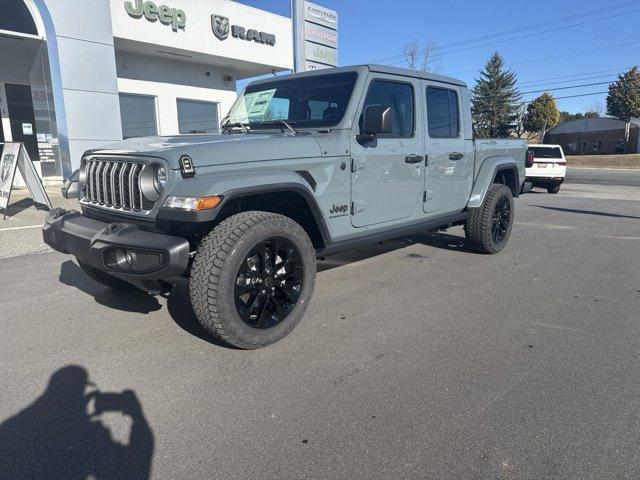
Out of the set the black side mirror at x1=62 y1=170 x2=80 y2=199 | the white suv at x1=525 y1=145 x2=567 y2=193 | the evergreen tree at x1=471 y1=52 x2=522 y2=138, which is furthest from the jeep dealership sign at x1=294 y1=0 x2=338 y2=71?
the evergreen tree at x1=471 y1=52 x2=522 y2=138

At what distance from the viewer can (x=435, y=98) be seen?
499 centimetres

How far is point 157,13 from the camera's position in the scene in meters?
12.5

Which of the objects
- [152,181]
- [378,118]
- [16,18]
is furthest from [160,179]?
[16,18]

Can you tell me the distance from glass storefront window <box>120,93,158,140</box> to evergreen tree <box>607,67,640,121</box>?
61.2 meters

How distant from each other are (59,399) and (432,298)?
10.1 feet

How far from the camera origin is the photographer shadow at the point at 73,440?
215cm

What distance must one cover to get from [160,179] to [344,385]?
1.72m

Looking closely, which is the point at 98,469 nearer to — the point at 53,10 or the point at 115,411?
the point at 115,411

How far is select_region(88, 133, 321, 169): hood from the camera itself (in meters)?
3.09

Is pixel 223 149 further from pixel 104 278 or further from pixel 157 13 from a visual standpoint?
pixel 157 13

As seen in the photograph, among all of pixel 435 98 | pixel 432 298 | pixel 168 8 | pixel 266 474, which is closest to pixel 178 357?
pixel 266 474

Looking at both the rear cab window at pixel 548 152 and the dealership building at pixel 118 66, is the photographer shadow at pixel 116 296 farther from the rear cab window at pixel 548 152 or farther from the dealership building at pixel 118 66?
the rear cab window at pixel 548 152

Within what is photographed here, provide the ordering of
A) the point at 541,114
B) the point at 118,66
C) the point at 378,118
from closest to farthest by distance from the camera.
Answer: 1. the point at 378,118
2. the point at 118,66
3. the point at 541,114

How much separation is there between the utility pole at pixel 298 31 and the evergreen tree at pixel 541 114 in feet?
216
